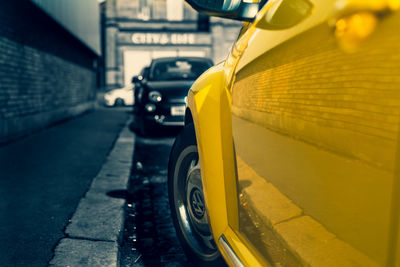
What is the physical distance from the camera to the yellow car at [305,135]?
891mm

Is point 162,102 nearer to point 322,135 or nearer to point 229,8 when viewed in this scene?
point 229,8

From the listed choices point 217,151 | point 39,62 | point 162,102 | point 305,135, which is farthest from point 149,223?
point 39,62

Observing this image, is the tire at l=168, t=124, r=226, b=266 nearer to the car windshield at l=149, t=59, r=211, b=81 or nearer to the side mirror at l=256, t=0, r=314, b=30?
the side mirror at l=256, t=0, r=314, b=30

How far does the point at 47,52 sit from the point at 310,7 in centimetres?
980

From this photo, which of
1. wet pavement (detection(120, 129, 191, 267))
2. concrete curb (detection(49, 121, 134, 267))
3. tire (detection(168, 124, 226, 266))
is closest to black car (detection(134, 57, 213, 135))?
wet pavement (detection(120, 129, 191, 267))

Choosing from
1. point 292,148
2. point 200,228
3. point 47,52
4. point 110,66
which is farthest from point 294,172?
point 110,66

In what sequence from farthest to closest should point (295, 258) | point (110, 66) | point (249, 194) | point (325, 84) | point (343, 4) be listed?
point (110, 66) < point (249, 194) < point (295, 258) < point (325, 84) < point (343, 4)

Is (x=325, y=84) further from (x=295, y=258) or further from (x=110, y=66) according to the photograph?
(x=110, y=66)

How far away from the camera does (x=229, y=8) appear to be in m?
1.69

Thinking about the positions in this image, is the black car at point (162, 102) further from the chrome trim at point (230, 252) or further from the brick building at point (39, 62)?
the chrome trim at point (230, 252)

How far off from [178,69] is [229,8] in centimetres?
723

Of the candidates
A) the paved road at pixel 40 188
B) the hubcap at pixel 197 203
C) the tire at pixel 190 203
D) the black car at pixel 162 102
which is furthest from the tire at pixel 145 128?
the hubcap at pixel 197 203

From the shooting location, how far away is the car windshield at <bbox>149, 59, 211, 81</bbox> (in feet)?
28.5

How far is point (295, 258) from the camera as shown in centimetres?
122
